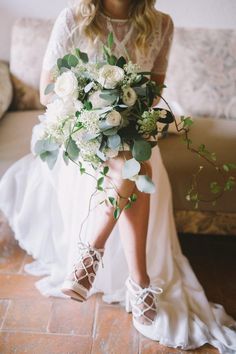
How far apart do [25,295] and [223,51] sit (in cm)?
151

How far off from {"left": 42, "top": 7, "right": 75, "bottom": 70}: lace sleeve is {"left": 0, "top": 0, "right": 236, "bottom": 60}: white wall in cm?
86

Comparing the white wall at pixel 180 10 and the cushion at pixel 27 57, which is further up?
the white wall at pixel 180 10

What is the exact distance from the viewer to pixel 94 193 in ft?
4.47

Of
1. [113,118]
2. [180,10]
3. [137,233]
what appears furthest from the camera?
[180,10]

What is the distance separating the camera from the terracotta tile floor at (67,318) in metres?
1.38

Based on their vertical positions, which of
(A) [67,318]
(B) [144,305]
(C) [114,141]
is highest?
(C) [114,141]

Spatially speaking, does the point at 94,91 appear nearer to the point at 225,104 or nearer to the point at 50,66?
the point at 50,66

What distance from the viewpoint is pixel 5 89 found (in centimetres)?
201

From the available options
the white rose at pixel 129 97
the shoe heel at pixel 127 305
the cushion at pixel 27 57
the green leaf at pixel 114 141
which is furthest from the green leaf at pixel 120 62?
the cushion at pixel 27 57

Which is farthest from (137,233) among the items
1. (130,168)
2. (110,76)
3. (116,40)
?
(116,40)

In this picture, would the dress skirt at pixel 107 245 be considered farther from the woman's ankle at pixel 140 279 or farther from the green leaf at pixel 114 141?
the green leaf at pixel 114 141

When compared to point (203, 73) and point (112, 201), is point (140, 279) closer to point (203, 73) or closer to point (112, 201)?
point (112, 201)

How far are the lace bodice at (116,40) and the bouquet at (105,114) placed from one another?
0.23 metres

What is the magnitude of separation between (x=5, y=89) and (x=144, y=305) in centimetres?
123
